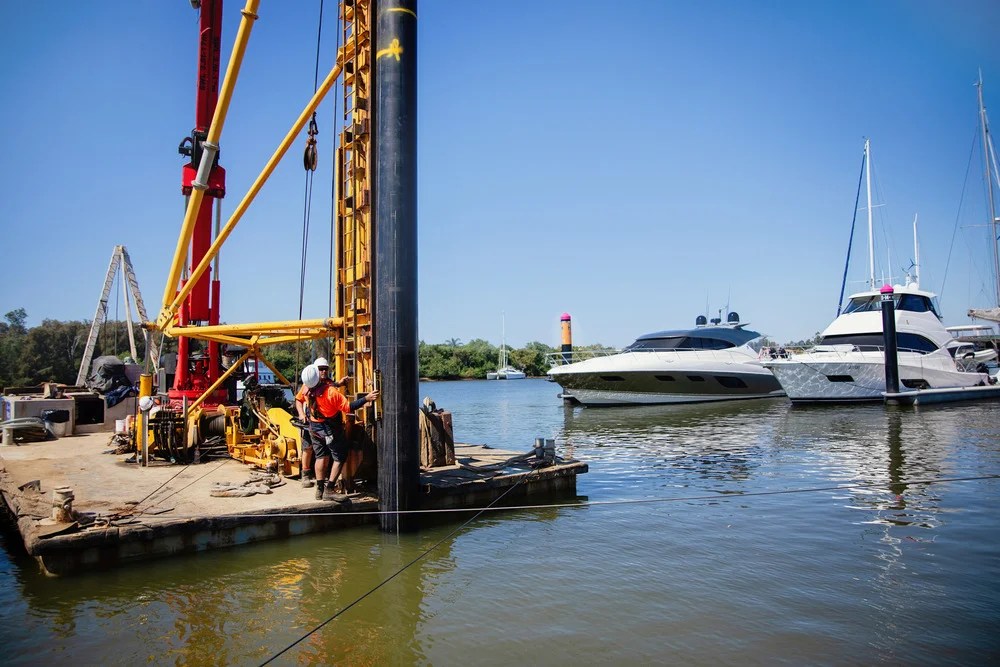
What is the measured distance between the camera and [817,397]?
2875 centimetres

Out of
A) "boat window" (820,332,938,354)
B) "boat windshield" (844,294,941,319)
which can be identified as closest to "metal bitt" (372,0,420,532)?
"boat window" (820,332,938,354)

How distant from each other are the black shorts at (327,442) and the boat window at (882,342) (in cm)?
2968

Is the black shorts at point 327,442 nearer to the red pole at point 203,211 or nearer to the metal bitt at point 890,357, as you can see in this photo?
the red pole at point 203,211

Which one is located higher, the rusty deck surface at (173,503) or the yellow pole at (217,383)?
the yellow pole at (217,383)

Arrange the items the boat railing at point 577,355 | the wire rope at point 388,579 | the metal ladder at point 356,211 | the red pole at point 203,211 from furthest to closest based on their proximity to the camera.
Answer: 1. the boat railing at point 577,355
2. the red pole at point 203,211
3. the metal ladder at point 356,211
4. the wire rope at point 388,579

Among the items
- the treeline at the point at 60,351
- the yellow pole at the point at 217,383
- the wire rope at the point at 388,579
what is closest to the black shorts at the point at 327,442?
the wire rope at the point at 388,579

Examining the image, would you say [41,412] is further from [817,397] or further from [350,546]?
[817,397]

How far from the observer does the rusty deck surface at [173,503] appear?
20.7 feet

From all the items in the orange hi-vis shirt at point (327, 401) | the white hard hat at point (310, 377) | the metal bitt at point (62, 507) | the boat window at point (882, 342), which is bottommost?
the metal bitt at point (62, 507)

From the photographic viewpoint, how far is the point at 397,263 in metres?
7.50

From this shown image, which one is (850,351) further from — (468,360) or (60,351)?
(468,360)

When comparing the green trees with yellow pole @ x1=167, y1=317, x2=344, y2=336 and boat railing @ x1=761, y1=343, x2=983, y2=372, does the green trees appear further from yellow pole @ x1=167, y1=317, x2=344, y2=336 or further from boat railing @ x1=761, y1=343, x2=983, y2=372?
yellow pole @ x1=167, y1=317, x2=344, y2=336

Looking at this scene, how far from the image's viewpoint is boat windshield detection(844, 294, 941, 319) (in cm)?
3225

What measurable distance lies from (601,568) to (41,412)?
47.2 feet
